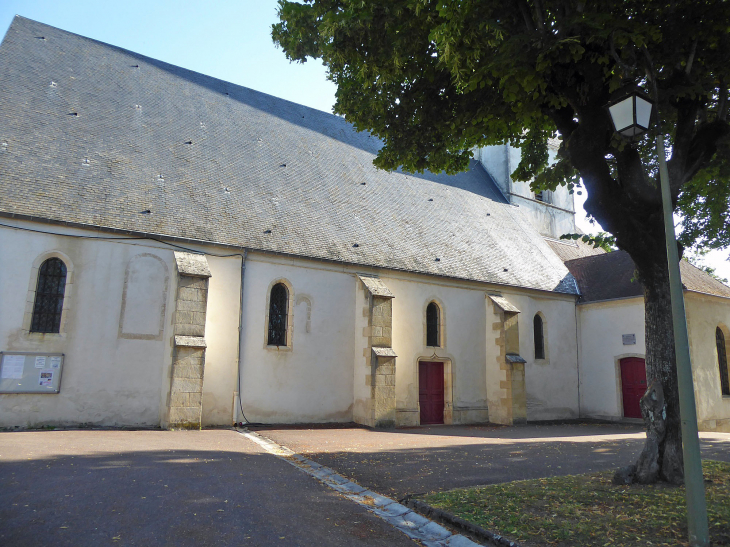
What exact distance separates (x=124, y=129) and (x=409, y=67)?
401 inches

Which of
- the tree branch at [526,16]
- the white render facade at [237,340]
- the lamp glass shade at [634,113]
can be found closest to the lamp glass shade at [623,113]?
the lamp glass shade at [634,113]

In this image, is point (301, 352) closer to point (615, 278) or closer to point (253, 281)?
point (253, 281)

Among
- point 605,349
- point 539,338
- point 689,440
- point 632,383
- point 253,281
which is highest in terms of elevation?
point 253,281

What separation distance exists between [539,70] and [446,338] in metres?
11.3

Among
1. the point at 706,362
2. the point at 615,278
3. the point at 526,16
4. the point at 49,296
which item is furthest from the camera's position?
the point at 615,278

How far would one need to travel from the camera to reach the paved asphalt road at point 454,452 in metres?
7.29

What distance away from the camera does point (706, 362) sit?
674 inches

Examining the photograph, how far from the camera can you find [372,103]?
27.6 ft

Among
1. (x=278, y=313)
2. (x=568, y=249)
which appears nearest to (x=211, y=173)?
(x=278, y=313)

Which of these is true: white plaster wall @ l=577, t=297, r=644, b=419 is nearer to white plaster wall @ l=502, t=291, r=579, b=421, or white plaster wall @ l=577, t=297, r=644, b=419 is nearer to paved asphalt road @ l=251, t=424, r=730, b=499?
white plaster wall @ l=502, t=291, r=579, b=421

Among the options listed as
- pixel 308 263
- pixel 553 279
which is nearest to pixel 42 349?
pixel 308 263

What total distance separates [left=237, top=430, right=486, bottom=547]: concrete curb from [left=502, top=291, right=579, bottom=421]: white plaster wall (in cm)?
1214

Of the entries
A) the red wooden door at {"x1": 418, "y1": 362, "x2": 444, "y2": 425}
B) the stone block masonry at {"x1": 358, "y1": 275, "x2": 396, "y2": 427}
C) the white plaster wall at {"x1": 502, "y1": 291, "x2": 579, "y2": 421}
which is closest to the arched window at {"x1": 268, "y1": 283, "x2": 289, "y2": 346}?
the stone block masonry at {"x1": 358, "y1": 275, "x2": 396, "y2": 427}

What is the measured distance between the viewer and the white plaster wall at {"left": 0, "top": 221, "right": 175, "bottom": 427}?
36.0 feet
